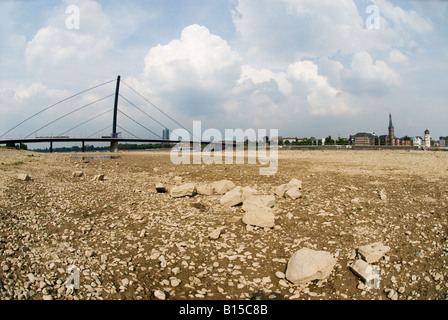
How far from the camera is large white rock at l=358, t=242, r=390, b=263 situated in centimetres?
514

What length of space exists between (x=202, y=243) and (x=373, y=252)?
3666 millimetres

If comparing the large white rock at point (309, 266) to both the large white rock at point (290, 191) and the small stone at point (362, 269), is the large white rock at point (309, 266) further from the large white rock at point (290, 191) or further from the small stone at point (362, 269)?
the large white rock at point (290, 191)

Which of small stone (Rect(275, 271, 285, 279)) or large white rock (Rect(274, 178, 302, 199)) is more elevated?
large white rock (Rect(274, 178, 302, 199))

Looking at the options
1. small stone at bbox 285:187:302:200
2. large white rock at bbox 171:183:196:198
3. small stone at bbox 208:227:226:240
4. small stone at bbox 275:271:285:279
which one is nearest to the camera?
small stone at bbox 275:271:285:279

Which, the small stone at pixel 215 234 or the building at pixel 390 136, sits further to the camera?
the building at pixel 390 136

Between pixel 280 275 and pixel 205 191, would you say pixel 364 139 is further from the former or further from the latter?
pixel 280 275

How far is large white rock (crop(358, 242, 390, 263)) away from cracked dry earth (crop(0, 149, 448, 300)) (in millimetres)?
129

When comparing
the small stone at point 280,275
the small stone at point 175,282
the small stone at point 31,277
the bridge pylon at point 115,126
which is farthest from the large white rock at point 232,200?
the bridge pylon at point 115,126

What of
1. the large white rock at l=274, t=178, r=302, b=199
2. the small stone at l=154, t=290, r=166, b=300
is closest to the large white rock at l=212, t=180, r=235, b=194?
the large white rock at l=274, t=178, r=302, b=199

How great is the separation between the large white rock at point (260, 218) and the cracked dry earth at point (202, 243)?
180 millimetres

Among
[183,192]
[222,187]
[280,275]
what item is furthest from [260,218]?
[183,192]

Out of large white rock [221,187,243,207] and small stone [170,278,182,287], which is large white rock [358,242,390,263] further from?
large white rock [221,187,243,207]

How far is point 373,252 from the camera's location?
523cm

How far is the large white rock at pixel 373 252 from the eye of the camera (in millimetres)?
5145
